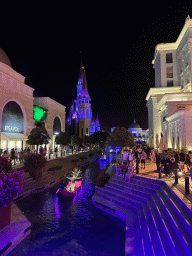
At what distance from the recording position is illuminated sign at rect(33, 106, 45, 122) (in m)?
34.7

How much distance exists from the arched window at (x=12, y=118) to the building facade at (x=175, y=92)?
65.7 feet

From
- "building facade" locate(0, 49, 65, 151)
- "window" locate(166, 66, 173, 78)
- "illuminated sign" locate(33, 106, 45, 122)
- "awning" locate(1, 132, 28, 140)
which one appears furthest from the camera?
"window" locate(166, 66, 173, 78)

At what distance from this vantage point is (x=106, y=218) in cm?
909

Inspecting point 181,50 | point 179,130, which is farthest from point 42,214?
point 181,50

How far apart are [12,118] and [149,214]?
24179 mm

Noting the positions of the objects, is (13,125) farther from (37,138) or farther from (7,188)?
(7,188)

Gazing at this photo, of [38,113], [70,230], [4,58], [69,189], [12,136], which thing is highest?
[4,58]

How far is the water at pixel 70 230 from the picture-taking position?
646 cm

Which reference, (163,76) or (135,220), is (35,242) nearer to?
(135,220)

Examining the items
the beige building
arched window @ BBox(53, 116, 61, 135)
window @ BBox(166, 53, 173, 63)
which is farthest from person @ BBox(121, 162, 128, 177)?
window @ BBox(166, 53, 173, 63)

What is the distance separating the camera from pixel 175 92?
36.5m

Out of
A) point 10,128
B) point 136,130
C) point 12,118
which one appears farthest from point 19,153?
point 136,130

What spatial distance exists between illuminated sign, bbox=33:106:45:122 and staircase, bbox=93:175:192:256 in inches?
1026

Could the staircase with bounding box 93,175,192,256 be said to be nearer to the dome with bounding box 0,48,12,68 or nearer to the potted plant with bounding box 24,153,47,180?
the potted plant with bounding box 24,153,47,180
